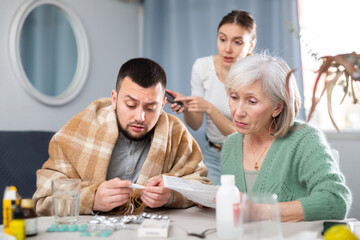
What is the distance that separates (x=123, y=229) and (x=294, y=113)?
0.82 meters

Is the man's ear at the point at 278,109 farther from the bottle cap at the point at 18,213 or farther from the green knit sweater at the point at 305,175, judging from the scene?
the bottle cap at the point at 18,213

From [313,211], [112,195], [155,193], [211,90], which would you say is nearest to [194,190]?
[155,193]

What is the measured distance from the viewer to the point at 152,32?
3.77 m

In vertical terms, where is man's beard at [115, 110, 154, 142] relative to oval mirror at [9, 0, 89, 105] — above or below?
below

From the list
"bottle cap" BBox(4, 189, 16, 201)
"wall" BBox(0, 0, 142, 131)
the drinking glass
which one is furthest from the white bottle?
"wall" BBox(0, 0, 142, 131)

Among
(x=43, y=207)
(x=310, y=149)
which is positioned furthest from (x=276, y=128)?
(x=43, y=207)

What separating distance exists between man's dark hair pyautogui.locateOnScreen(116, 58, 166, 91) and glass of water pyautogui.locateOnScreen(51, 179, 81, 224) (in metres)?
0.53

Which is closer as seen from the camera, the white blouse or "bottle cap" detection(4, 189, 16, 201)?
"bottle cap" detection(4, 189, 16, 201)

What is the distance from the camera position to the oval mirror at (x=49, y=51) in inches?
114

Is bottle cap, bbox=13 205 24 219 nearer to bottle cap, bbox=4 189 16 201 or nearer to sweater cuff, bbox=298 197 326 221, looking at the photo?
bottle cap, bbox=4 189 16 201

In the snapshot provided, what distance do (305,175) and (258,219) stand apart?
60cm

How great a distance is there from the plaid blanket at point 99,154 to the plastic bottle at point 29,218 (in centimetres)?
37

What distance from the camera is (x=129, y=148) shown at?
1.70m

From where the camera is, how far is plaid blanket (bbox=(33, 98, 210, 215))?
1495 mm
